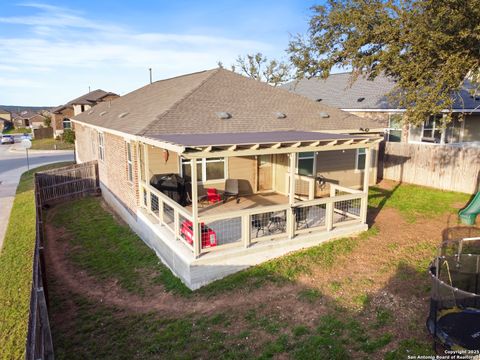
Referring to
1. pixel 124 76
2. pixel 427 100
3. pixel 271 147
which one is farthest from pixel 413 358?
pixel 124 76

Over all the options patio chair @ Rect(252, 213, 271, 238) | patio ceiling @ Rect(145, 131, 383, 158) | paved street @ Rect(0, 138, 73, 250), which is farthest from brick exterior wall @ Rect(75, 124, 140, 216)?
patio chair @ Rect(252, 213, 271, 238)

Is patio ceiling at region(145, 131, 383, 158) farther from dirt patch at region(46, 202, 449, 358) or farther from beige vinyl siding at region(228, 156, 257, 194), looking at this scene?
beige vinyl siding at region(228, 156, 257, 194)

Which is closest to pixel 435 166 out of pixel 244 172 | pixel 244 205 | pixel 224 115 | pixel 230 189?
pixel 244 172

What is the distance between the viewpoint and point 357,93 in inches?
993

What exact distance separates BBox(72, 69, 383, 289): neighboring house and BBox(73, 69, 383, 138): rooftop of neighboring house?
0.16 feet

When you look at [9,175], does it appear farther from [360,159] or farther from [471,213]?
[471,213]

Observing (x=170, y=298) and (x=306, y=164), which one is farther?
(x=306, y=164)

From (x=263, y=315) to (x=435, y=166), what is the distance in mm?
13194

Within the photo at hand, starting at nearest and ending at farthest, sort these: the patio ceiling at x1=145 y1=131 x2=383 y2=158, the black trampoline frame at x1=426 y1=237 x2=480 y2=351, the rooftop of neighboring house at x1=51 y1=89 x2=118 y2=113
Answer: the black trampoline frame at x1=426 y1=237 x2=480 y2=351 → the patio ceiling at x1=145 y1=131 x2=383 y2=158 → the rooftop of neighboring house at x1=51 y1=89 x2=118 y2=113

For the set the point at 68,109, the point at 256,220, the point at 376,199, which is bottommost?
the point at 376,199

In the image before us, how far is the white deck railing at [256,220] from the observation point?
357 inches

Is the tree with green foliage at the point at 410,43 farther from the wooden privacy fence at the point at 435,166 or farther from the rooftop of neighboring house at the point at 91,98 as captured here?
the rooftop of neighboring house at the point at 91,98

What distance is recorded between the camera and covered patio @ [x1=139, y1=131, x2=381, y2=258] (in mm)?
8531

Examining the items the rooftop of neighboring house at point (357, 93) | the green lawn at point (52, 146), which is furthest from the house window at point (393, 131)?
the green lawn at point (52, 146)
